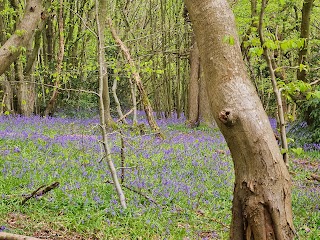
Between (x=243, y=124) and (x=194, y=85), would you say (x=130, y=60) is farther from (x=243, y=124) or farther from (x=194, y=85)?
(x=243, y=124)

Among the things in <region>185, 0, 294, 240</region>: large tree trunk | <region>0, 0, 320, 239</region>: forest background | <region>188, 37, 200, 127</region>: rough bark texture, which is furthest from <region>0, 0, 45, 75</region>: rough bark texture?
<region>188, 37, 200, 127</region>: rough bark texture

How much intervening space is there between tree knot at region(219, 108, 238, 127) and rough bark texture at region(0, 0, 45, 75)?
3287 mm

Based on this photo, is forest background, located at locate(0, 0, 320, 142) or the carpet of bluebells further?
forest background, located at locate(0, 0, 320, 142)

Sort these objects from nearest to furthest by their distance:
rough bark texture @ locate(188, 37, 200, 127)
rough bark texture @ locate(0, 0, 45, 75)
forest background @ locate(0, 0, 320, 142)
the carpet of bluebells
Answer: rough bark texture @ locate(0, 0, 45, 75) < the carpet of bluebells < forest background @ locate(0, 0, 320, 142) < rough bark texture @ locate(188, 37, 200, 127)

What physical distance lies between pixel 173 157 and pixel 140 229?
498cm

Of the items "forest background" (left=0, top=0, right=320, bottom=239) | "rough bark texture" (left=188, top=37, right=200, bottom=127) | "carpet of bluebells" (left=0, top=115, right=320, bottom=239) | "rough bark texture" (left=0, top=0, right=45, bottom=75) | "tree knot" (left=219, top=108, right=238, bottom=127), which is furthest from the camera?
"rough bark texture" (left=188, top=37, right=200, bottom=127)

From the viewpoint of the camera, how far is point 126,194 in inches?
271

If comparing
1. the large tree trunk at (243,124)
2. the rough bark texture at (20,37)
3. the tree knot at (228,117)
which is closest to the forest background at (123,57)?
the rough bark texture at (20,37)

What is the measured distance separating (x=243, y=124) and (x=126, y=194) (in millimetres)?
4358

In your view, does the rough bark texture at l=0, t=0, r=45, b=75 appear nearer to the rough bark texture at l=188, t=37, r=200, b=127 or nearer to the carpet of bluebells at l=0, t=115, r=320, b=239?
the carpet of bluebells at l=0, t=115, r=320, b=239

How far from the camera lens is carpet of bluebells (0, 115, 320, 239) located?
544cm

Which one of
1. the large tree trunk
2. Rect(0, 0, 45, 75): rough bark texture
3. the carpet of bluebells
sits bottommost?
the carpet of bluebells

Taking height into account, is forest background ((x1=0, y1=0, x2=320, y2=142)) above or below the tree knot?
above

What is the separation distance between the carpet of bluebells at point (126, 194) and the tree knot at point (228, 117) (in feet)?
9.20
